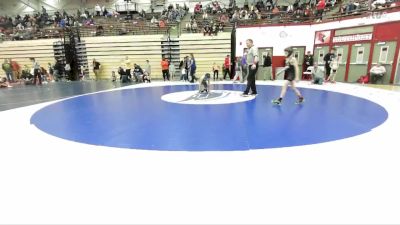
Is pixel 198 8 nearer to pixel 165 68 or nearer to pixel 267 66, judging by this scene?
pixel 165 68

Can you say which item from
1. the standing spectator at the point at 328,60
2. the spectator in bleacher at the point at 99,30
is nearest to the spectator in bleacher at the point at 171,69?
the spectator in bleacher at the point at 99,30

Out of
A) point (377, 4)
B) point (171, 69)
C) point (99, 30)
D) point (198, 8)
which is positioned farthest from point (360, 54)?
point (99, 30)

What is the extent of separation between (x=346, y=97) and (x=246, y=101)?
3.22 metres

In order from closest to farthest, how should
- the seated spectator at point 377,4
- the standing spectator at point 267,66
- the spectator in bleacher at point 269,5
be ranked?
the seated spectator at point 377,4, the standing spectator at point 267,66, the spectator in bleacher at point 269,5

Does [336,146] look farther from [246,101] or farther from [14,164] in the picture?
[14,164]

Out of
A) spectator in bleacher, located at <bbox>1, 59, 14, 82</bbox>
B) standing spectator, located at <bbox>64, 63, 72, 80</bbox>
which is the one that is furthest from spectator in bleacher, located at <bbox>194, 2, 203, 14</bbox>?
spectator in bleacher, located at <bbox>1, 59, 14, 82</bbox>

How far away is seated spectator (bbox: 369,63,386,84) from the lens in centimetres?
1130

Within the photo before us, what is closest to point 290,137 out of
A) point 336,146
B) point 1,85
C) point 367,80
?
point 336,146

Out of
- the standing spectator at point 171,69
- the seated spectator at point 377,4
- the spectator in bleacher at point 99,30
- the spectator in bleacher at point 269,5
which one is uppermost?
the spectator in bleacher at point 269,5

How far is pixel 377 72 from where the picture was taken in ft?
37.3

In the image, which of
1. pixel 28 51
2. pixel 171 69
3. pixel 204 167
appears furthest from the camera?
pixel 28 51

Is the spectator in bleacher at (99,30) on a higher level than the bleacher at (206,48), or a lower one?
higher

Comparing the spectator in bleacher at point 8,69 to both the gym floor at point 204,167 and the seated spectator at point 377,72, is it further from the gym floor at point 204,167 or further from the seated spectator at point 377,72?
the seated spectator at point 377,72

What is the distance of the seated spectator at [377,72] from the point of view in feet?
37.1
